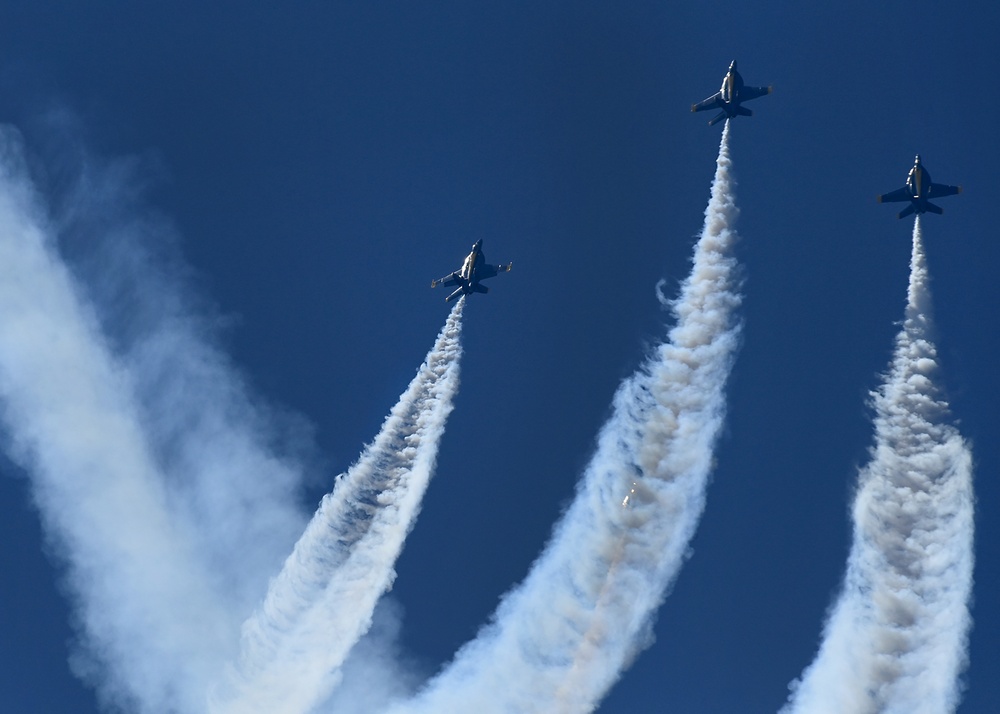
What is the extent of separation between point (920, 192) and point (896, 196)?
5.26 feet

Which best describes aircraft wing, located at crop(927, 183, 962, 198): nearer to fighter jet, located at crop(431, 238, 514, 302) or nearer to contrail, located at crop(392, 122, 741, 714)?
contrail, located at crop(392, 122, 741, 714)

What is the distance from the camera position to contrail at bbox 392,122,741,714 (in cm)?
7988

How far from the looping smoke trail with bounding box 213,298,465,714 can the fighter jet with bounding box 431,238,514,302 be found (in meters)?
8.81

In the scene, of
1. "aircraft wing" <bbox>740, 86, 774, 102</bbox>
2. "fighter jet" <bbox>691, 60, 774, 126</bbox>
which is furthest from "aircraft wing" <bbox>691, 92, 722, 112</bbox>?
"aircraft wing" <bbox>740, 86, 774, 102</bbox>

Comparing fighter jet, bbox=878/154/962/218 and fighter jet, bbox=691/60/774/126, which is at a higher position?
fighter jet, bbox=691/60/774/126

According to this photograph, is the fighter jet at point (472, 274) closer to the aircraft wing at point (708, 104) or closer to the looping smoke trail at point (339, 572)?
the looping smoke trail at point (339, 572)

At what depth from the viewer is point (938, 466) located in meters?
79.4

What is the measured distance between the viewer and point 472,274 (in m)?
93.6

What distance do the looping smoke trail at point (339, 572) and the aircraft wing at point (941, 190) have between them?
31169 millimetres

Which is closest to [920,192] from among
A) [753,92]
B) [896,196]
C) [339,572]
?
[896,196]

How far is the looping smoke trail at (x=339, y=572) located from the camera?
84.0 metres

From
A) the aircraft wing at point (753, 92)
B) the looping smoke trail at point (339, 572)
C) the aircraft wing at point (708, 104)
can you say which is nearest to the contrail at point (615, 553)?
the looping smoke trail at point (339, 572)

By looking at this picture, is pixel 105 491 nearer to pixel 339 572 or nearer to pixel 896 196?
pixel 339 572

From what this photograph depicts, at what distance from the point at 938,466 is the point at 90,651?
5110cm
